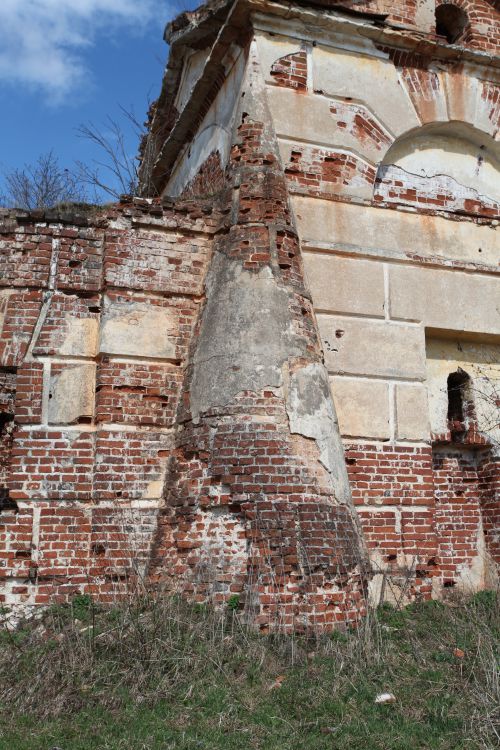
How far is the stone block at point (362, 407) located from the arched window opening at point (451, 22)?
497 centimetres

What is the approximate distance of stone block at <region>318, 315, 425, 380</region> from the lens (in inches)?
298

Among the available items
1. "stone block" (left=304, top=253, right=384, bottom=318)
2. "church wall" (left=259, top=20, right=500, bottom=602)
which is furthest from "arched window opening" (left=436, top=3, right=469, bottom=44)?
"stone block" (left=304, top=253, right=384, bottom=318)

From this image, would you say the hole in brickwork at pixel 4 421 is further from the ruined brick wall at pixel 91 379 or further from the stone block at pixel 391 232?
the stone block at pixel 391 232

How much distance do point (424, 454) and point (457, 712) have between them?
331 cm

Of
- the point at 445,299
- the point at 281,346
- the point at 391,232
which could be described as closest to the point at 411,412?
the point at 445,299

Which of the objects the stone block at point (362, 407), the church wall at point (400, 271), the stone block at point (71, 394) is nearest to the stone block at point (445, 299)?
the church wall at point (400, 271)

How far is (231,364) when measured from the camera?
22.2 feet

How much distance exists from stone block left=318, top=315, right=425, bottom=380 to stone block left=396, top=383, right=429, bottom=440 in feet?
0.48

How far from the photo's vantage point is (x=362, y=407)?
754 centimetres

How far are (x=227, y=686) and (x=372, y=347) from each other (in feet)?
12.8

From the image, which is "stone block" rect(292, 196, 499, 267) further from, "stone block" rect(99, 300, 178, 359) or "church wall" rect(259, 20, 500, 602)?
"stone block" rect(99, 300, 178, 359)

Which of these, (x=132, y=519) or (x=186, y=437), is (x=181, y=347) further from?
(x=132, y=519)

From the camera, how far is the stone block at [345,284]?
7.66 metres

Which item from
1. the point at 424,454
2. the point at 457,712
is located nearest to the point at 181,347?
the point at 424,454
